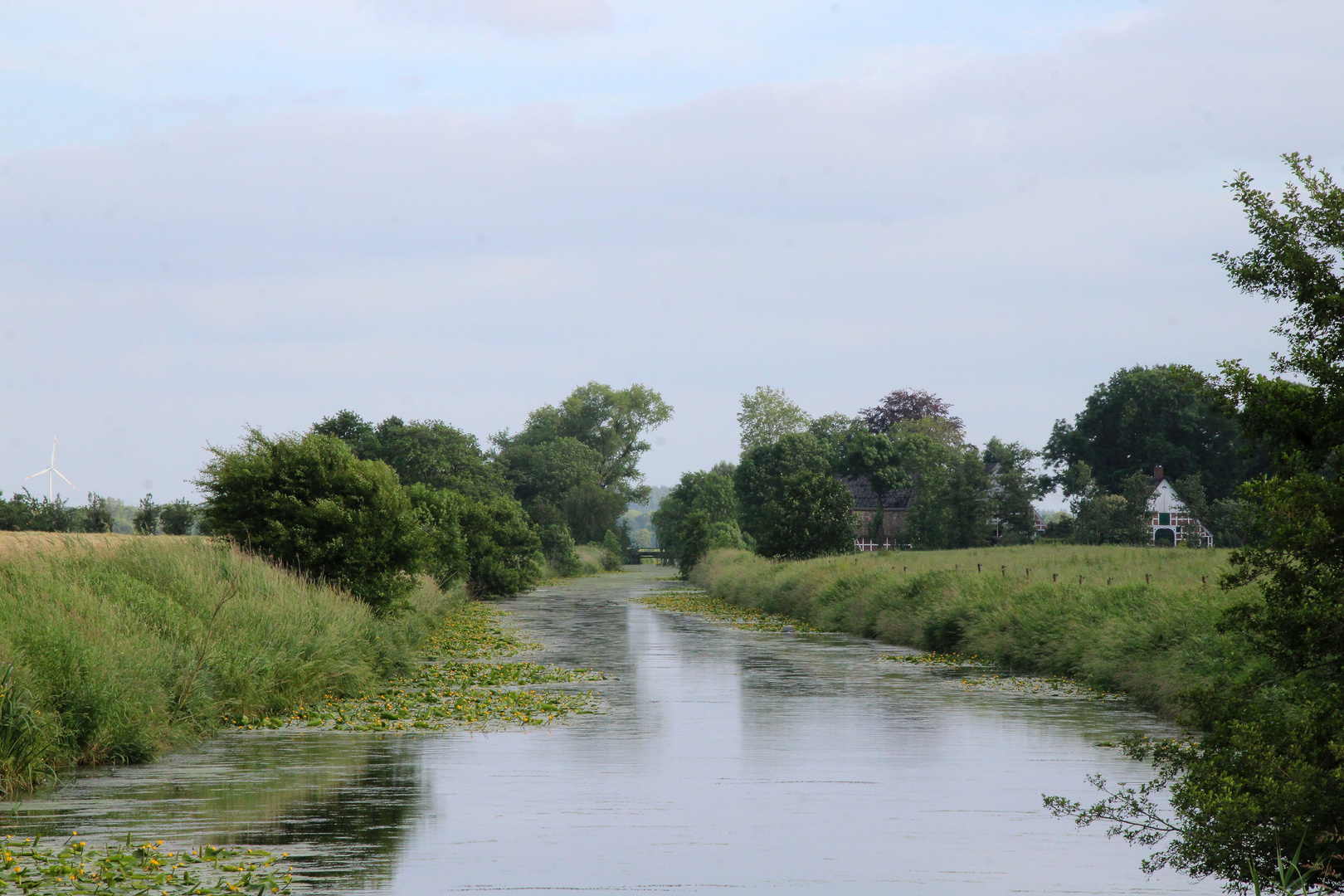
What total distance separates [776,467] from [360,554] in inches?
2441

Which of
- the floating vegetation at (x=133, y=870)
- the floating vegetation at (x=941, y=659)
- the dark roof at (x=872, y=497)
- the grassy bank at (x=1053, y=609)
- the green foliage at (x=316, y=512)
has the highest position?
the dark roof at (x=872, y=497)

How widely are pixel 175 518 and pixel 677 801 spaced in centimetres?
4443

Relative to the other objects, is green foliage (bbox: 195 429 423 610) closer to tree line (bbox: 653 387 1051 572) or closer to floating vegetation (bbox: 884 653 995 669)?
floating vegetation (bbox: 884 653 995 669)

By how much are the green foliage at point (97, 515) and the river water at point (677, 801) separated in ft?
116

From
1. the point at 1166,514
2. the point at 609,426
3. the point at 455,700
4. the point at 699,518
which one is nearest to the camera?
the point at 455,700

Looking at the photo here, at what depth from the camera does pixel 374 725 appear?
630 inches

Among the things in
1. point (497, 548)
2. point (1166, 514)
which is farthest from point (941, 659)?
point (1166, 514)

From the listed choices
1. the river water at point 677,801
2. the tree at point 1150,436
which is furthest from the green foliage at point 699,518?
the river water at point 677,801

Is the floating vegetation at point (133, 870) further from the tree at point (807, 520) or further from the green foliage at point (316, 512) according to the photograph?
the tree at point (807, 520)

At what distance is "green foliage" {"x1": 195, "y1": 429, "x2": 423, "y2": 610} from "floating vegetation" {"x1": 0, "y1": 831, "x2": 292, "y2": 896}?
52.7ft

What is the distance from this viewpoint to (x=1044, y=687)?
20.7 meters

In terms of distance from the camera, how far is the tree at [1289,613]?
23.1ft

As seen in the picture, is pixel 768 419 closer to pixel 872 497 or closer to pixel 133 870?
pixel 872 497

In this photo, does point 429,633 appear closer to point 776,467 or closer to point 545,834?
point 545,834
